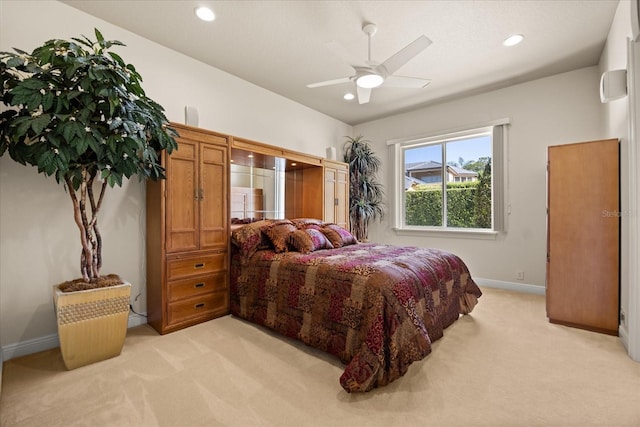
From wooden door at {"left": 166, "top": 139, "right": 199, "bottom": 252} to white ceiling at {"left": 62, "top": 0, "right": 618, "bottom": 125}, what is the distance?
1.19m

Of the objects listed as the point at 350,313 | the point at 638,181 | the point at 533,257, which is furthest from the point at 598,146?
the point at 350,313

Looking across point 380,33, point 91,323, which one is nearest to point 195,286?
point 91,323

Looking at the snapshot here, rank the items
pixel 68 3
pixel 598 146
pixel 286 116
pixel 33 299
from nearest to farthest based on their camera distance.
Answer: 1. pixel 33 299
2. pixel 68 3
3. pixel 598 146
4. pixel 286 116

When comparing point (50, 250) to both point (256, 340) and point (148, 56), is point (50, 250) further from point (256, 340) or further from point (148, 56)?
point (148, 56)

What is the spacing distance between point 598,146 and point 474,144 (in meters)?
1.90

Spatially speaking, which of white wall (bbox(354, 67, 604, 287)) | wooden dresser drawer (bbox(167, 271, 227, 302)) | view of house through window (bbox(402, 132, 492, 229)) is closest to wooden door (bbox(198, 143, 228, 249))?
wooden dresser drawer (bbox(167, 271, 227, 302))

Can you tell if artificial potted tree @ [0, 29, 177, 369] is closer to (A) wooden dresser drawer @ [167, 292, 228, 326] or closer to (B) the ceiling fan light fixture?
(A) wooden dresser drawer @ [167, 292, 228, 326]

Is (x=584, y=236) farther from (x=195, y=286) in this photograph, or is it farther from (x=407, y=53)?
(x=195, y=286)

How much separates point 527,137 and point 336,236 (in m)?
3.04

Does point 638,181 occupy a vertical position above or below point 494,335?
above

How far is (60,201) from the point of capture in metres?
2.41

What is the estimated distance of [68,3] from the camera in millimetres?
2453

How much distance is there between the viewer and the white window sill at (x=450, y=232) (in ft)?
13.8

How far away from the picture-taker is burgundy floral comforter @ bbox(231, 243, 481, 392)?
5.93 ft
